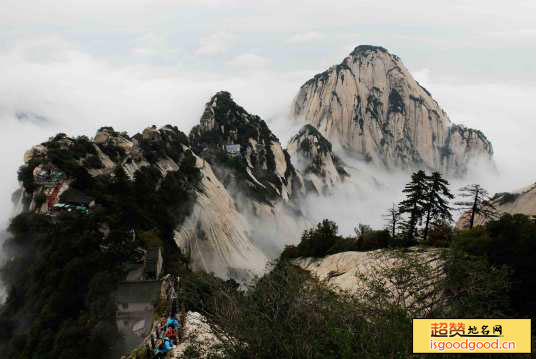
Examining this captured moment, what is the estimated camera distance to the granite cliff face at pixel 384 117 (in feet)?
571

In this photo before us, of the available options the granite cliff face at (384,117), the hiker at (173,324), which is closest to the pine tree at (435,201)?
the hiker at (173,324)

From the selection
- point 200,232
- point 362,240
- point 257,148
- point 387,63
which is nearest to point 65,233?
point 200,232

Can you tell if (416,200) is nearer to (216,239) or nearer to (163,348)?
(163,348)

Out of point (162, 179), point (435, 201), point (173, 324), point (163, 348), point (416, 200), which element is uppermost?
point (162, 179)

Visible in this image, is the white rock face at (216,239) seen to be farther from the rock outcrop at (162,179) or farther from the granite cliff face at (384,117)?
the granite cliff face at (384,117)

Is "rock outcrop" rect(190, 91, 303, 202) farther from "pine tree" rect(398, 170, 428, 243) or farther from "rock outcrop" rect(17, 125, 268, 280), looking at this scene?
"pine tree" rect(398, 170, 428, 243)

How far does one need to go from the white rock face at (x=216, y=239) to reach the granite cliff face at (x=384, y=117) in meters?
115

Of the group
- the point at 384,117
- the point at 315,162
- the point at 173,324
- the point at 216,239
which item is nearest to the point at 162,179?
the point at 216,239

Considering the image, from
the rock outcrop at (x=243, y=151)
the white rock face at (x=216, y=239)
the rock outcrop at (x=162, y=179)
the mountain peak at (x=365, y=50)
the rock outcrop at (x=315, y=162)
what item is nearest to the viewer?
the rock outcrop at (x=162, y=179)

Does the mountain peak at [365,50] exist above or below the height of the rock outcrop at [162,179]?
above

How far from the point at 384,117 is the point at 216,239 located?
5639 inches

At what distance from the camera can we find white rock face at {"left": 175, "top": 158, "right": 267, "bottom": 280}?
5272 centimetres

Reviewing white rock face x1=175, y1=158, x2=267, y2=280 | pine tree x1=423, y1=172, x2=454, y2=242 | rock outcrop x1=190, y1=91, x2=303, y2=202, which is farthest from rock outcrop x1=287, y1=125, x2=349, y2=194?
pine tree x1=423, y1=172, x2=454, y2=242

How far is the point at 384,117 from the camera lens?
18100 centimetres
